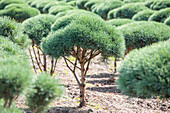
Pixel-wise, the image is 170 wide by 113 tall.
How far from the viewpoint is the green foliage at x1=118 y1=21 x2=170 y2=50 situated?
8.28 meters

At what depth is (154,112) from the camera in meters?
7.11

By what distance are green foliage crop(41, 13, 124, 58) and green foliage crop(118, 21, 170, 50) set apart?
2.13m

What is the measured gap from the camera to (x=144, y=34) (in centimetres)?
835

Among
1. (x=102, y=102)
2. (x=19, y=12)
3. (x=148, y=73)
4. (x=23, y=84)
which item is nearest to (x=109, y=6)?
(x=19, y=12)

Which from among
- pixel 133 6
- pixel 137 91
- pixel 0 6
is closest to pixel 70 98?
pixel 137 91

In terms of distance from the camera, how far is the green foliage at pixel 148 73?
12.6 feet

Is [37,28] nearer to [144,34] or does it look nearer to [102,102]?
[102,102]

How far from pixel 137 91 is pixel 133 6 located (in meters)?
12.0

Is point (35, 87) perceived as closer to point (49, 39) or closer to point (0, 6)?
point (49, 39)

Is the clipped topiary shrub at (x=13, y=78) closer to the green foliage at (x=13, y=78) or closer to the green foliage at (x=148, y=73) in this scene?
the green foliage at (x=13, y=78)

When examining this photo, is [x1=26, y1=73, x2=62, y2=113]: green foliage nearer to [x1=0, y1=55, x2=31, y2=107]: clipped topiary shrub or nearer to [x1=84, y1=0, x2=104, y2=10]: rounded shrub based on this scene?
[x1=0, y1=55, x2=31, y2=107]: clipped topiary shrub

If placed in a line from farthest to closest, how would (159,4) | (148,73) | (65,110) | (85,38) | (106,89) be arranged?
(159,4), (106,89), (65,110), (85,38), (148,73)

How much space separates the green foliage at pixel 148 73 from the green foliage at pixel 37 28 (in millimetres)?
4476

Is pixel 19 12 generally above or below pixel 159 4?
below
